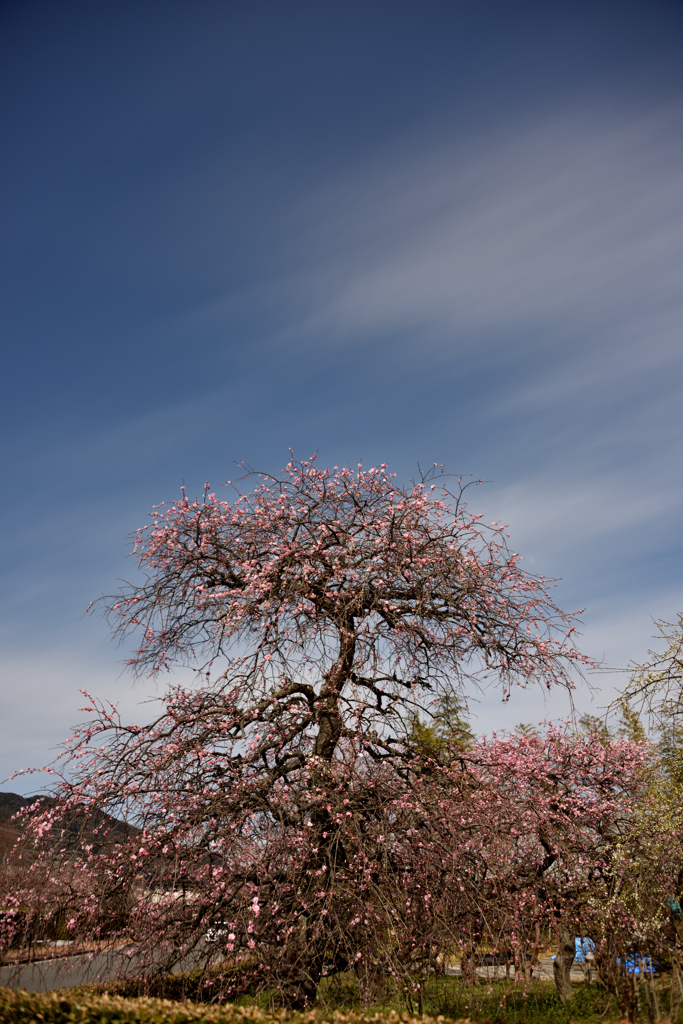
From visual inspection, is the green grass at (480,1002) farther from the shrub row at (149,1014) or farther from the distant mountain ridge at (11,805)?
the distant mountain ridge at (11,805)

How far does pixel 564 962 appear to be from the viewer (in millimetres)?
11445

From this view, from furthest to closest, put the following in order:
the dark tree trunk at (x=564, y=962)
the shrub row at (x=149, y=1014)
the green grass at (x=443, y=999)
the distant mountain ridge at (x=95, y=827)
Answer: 1. the dark tree trunk at (x=564, y=962)
2. the distant mountain ridge at (x=95, y=827)
3. the green grass at (x=443, y=999)
4. the shrub row at (x=149, y=1014)

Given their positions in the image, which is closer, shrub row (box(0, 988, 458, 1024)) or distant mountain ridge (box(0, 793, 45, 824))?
shrub row (box(0, 988, 458, 1024))

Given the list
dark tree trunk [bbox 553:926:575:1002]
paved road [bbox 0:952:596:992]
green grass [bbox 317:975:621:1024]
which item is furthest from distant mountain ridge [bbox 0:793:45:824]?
dark tree trunk [bbox 553:926:575:1002]

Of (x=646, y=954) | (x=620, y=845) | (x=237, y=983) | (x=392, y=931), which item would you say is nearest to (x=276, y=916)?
(x=392, y=931)

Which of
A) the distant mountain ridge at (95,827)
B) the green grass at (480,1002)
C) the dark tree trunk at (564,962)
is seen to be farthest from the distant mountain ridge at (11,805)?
the dark tree trunk at (564,962)

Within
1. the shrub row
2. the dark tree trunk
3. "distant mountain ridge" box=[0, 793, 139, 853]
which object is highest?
"distant mountain ridge" box=[0, 793, 139, 853]

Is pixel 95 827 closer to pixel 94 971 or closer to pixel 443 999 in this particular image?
pixel 443 999

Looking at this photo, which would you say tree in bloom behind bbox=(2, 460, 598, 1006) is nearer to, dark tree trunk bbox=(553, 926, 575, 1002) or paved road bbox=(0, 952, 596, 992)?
paved road bbox=(0, 952, 596, 992)

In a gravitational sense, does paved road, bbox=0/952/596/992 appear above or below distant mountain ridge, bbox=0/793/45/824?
below

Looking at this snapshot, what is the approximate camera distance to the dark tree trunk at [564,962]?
11125 millimetres

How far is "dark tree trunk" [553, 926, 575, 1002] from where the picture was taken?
36.5 ft

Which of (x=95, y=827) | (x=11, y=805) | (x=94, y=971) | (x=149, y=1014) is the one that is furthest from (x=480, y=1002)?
(x=11, y=805)

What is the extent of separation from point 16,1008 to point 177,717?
3.04 metres
